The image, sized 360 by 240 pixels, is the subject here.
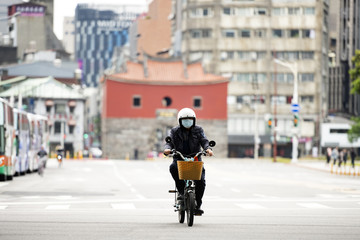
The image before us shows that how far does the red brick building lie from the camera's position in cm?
10788

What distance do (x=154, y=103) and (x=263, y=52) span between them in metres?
17.8

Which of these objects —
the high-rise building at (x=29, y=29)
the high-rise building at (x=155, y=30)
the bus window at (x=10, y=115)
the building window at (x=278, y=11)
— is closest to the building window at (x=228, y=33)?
the building window at (x=278, y=11)

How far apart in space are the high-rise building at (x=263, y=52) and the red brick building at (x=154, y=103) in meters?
7.68

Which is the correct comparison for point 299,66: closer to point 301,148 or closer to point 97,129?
point 301,148

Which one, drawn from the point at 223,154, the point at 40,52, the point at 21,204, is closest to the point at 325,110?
the point at 223,154

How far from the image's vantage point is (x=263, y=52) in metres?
119

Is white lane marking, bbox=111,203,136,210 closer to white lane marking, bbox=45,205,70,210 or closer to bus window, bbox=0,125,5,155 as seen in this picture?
white lane marking, bbox=45,205,70,210

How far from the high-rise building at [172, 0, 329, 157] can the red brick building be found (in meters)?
7.68

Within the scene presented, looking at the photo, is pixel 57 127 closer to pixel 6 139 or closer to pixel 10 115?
pixel 10 115

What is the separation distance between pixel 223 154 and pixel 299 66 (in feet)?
53.6

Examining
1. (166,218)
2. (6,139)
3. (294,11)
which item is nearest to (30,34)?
(294,11)

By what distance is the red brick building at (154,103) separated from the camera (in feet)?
354

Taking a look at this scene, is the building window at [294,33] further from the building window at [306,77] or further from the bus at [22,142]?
the bus at [22,142]

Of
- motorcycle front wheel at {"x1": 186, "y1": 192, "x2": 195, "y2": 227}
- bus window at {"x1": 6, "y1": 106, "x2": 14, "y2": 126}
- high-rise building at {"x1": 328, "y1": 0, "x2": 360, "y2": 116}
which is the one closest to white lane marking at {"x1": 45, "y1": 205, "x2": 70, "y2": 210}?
motorcycle front wheel at {"x1": 186, "y1": 192, "x2": 195, "y2": 227}
